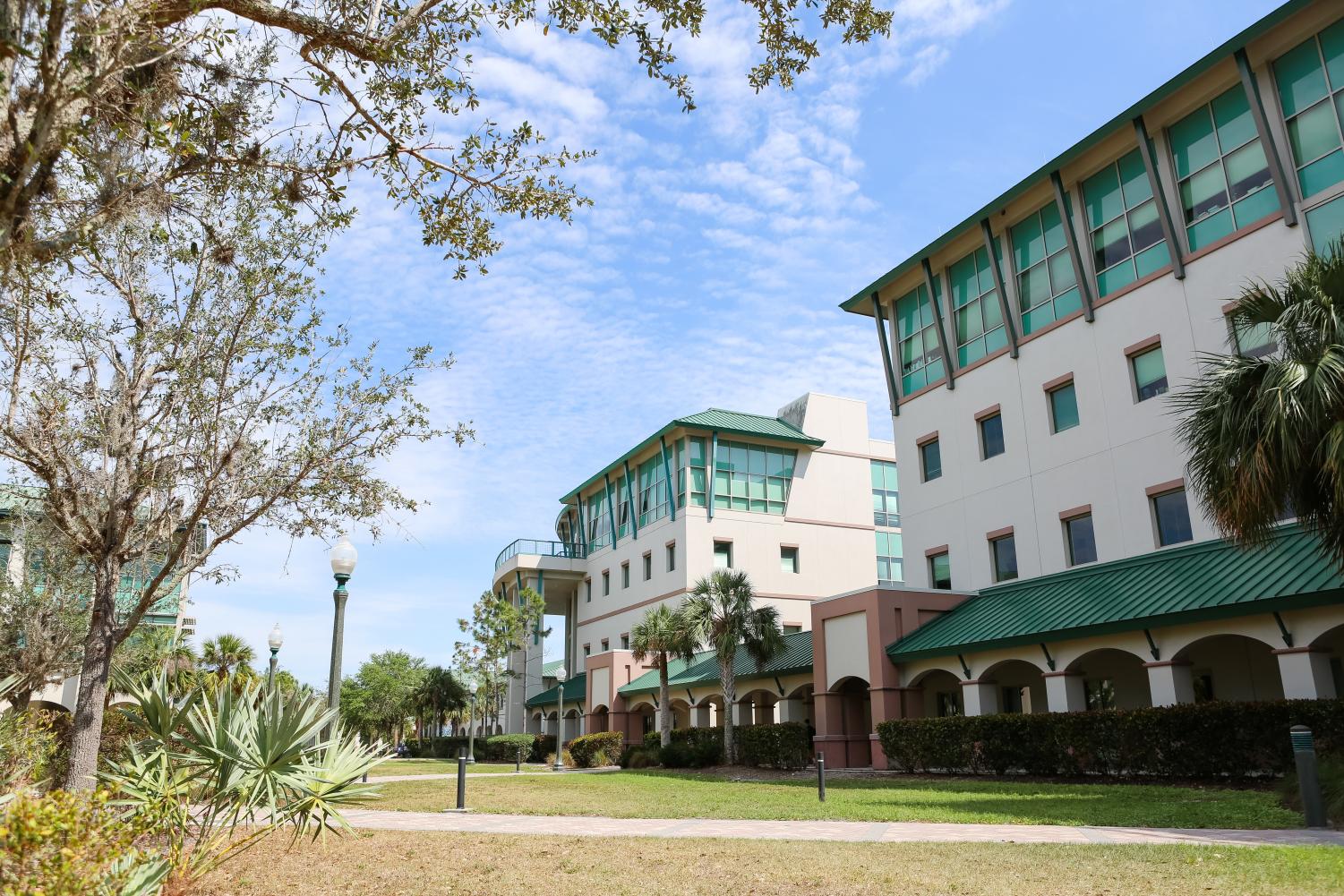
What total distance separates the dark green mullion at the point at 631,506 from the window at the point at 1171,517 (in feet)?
101

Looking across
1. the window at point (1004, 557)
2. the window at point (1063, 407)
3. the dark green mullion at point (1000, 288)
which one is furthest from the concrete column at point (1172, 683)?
the dark green mullion at point (1000, 288)

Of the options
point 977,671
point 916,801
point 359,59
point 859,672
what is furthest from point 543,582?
point 359,59

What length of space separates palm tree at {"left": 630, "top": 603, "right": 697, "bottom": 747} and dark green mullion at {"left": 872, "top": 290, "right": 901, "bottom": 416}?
10.6 metres

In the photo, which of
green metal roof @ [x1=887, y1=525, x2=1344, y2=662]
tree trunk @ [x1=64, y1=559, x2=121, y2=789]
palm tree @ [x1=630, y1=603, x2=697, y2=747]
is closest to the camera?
tree trunk @ [x1=64, y1=559, x2=121, y2=789]

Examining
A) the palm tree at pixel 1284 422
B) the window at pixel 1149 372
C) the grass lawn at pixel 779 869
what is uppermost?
the window at pixel 1149 372

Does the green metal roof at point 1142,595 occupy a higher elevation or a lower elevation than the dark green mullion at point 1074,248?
lower

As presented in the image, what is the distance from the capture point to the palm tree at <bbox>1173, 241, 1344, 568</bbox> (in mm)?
12633

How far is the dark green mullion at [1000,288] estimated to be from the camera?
89.9 feet

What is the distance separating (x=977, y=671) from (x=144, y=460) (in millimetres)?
19071

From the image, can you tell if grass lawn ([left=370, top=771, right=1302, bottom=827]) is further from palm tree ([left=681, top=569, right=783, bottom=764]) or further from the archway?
palm tree ([left=681, top=569, right=783, bottom=764])

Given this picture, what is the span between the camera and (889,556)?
50156 millimetres

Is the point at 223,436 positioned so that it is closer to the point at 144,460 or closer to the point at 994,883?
the point at 144,460

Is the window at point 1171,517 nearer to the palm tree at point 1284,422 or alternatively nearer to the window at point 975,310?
the window at point 975,310

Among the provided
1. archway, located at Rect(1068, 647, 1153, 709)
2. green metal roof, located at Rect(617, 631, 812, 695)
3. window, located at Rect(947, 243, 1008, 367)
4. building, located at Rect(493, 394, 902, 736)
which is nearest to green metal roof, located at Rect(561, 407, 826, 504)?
building, located at Rect(493, 394, 902, 736)
